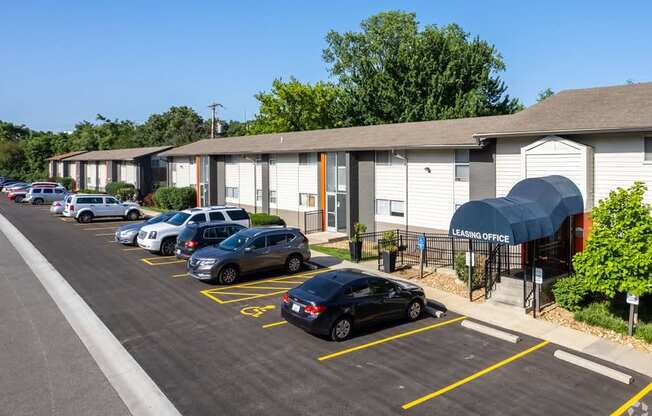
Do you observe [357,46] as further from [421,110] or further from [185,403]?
[185,403]

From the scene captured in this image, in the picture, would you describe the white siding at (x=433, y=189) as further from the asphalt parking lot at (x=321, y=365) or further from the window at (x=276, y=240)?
the asphalt parking lot at (x=321, y=365)

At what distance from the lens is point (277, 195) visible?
34.8 metres

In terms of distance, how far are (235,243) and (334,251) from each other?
6868mm

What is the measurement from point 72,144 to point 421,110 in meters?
75.7

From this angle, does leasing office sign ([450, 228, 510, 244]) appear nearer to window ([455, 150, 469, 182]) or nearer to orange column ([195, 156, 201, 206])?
window ([455, 150, 469, 182])

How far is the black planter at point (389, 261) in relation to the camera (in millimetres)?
20438

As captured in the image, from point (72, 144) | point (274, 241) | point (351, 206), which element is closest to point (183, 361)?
point (274, 241)

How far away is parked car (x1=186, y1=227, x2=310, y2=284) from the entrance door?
9133 mm

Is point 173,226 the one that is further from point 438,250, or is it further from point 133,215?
point 133,215

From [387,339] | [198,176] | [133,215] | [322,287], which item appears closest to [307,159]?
[133,215]

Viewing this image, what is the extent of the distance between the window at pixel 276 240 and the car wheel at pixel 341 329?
7.03 meters

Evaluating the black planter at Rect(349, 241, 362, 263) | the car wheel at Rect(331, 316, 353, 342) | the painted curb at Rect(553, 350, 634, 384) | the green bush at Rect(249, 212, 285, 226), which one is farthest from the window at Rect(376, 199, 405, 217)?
the painted curb at Rect(553, 350, 634, 384)

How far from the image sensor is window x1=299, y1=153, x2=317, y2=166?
3155 cm

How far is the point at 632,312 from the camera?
1365cm
